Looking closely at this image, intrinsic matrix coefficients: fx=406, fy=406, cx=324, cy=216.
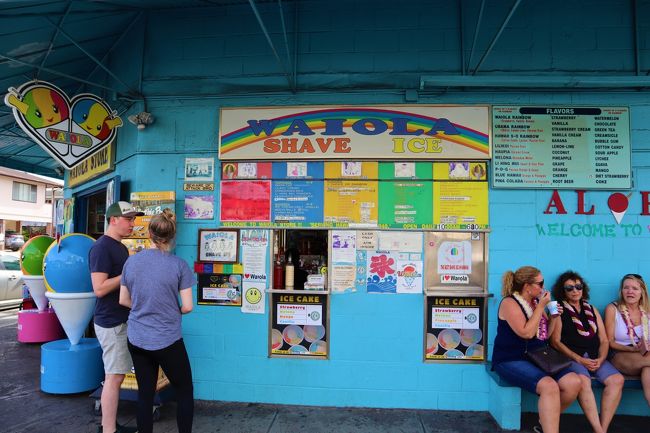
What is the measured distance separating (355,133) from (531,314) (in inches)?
91.4

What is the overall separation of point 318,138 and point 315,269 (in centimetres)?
135

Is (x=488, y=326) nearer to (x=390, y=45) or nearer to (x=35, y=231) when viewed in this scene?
(x=390, y=45)

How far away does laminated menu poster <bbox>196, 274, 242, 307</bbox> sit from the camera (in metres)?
4.18

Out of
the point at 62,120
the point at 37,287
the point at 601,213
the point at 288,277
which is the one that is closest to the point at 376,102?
the point at 288,277

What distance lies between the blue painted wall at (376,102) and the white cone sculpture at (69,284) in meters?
0.94

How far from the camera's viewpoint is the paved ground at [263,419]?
3.58m

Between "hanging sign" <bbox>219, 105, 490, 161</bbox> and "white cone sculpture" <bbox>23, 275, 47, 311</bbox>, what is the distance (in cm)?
366

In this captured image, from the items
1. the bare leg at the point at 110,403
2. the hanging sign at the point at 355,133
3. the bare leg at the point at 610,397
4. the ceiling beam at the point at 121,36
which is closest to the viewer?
the bare leg at the point at 110,403

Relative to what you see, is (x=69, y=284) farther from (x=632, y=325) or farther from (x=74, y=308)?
(x=632, y=325)

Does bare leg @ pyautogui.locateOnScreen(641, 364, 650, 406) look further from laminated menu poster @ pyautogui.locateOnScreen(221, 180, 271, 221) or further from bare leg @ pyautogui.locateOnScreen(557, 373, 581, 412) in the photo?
laminated menu poster @ pyautogui.locateOnScreen(221, 180, 271, 221)

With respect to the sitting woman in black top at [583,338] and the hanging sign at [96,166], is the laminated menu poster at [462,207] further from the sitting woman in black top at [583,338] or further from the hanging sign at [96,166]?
the hanging sign at [96,166]

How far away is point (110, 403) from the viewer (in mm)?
3170

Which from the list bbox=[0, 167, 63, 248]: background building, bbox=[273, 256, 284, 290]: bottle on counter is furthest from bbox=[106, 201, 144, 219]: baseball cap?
bbox=[0, 167, 63, 248]: background building

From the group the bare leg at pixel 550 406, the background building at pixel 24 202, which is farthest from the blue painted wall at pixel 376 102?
the background building at pixel 24 202
